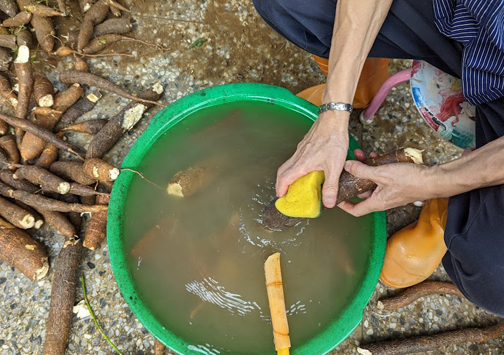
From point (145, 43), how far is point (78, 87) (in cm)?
36

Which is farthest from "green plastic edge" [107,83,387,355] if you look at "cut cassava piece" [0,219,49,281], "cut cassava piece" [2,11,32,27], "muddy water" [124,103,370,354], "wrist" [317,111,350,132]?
"cut cassava piece" [2,11,32,27]

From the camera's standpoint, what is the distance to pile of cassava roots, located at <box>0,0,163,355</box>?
59.5 inches

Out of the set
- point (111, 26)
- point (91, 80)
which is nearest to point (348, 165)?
point (91, 80)

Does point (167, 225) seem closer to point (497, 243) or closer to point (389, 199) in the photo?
point (389, 199)

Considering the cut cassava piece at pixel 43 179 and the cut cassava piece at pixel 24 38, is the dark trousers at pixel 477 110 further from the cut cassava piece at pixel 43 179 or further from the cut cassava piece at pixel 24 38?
the cut cassava piece at pixel 24 38

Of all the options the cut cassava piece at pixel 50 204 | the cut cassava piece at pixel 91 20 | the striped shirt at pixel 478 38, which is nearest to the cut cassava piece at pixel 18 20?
the cut cassava piece at pixel 91 20

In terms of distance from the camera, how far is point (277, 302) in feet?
3.95

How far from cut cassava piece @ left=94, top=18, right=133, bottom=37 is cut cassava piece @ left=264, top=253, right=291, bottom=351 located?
4.16 feet

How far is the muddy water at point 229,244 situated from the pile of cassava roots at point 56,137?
29 cm

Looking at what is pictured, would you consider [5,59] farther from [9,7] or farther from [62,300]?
[62,300]

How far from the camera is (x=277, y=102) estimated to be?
1368 mm

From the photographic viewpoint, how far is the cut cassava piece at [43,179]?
1507 millimetres

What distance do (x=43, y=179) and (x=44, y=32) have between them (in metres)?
0.69

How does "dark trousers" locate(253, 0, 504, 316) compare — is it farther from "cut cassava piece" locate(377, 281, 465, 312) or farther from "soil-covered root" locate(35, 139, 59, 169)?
"soil-covered root" locate(35, 139, 59, 169)
